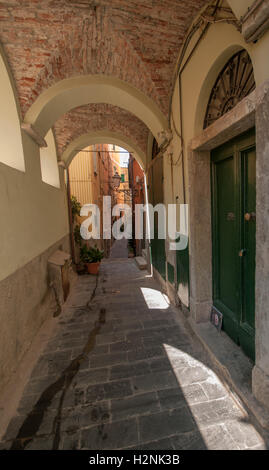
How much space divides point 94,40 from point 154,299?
4827 millimetres

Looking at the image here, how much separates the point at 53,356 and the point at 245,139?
374 cm

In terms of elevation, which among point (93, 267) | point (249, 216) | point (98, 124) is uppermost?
point (98, 124)

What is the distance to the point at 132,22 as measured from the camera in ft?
9.71

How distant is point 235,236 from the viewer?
2639mm

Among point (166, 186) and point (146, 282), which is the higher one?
point (166, 186)

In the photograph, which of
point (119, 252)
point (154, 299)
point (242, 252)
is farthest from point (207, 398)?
point (119, 252)

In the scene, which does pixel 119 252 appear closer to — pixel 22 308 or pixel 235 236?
pixel 22 308

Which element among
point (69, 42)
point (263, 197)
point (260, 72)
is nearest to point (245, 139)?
point (260, 72)

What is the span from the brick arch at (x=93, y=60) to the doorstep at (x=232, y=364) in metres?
4.12

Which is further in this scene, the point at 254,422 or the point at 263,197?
the point at 254,422

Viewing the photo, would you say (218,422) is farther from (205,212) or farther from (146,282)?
(146,282)

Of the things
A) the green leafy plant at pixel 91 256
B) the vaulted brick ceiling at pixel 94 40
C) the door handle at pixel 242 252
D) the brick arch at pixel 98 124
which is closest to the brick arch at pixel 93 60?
the vaulted brick ceiling at pixel 94 40

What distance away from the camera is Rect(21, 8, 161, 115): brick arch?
3072mm

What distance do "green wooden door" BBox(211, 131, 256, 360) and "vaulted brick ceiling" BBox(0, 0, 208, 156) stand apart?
1895mm
